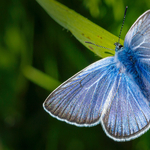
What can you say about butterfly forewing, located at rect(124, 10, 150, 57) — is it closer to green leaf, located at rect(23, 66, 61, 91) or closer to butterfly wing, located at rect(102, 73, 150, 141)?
butterfly wing, located at rect(102, 73, 150, 141)

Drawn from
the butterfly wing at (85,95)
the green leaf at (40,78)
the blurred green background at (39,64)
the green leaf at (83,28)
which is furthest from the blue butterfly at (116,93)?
the green leaf at (40,78)

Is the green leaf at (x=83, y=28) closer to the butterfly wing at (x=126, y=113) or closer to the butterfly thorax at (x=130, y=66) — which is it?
the butterfly thorax at (x=130, y=66)

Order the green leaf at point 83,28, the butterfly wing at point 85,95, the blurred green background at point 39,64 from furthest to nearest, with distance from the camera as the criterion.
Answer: the blurred green background at point 39,64, the green leaf at point 83,28, the butterfly wing at point 85,95

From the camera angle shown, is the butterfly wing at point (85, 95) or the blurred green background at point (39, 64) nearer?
the butterfly wing at point (85, 95)

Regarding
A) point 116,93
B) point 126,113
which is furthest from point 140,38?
point 126,113

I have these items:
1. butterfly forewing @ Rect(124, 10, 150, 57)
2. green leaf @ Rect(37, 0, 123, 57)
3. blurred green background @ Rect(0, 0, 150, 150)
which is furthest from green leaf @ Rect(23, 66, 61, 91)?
butterfly forewing @ Rect(124, 10, 150, 57)

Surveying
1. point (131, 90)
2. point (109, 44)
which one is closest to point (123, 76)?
point (131, 90)
